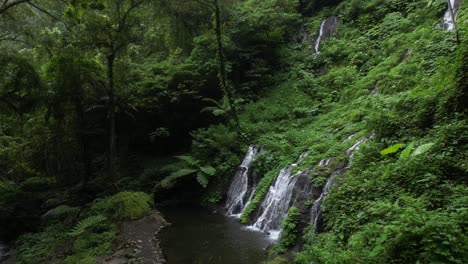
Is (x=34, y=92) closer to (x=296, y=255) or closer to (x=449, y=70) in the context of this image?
(x=296, y=255)

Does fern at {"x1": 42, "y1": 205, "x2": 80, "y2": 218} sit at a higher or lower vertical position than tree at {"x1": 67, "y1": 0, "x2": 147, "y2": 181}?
lower

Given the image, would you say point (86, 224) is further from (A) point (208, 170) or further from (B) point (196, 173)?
(B) point (196, 173)

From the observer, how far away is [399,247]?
4391 millimetres

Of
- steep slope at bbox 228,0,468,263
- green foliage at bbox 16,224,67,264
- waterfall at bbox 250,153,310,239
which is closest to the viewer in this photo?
steep slope at bbox 228,0,468,263

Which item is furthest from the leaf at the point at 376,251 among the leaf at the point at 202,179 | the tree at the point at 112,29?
the tree at the point at 112,29

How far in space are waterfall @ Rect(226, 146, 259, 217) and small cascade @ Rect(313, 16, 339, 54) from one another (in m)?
8.71

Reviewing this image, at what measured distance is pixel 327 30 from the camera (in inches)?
782

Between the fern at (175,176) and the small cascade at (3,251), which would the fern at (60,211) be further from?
the fern at (175,176)

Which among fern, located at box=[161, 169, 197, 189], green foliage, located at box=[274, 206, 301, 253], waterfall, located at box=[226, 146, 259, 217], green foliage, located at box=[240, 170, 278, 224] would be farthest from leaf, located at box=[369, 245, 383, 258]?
fern, located at box=[161, 169, 197, 189]

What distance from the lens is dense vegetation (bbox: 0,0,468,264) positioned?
5.80 metres

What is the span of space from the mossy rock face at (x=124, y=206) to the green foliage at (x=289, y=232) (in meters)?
5.13

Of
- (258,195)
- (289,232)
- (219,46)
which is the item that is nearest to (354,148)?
(289,232)

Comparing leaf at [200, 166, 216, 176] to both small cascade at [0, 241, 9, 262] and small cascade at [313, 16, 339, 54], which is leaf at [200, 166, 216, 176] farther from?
small cascade at [313, 16, 339, 54]

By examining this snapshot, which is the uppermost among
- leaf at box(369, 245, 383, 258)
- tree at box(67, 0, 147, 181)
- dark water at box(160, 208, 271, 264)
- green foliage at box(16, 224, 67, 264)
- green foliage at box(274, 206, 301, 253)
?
tree at box(67, 0, 147, 181)
